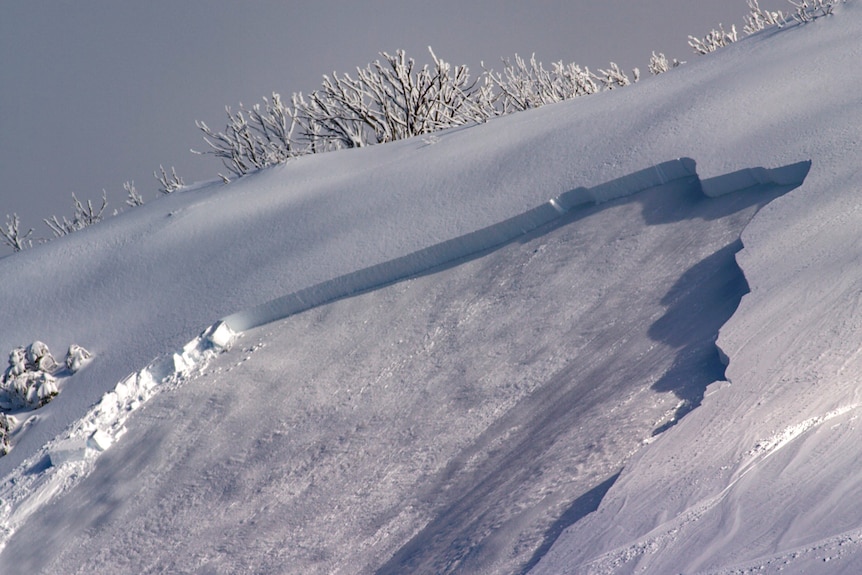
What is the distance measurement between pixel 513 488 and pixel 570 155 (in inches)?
130

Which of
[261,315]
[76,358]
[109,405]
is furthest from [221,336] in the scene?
[76,358]

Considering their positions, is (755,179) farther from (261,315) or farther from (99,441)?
(99,441)

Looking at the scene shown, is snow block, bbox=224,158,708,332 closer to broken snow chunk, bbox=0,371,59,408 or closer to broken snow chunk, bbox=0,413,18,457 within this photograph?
broken snow chunk, bbox=0,371,59,408

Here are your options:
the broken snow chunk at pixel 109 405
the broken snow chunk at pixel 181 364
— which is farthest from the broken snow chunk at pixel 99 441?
the broken snow chunk at pixel 181 364

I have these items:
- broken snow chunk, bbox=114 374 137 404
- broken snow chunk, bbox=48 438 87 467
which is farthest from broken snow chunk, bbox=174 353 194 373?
broken snow chunk, bbox=48 438 87 467

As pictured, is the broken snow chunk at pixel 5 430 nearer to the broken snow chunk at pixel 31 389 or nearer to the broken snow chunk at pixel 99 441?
the broken snow chunk at pixel 31 389

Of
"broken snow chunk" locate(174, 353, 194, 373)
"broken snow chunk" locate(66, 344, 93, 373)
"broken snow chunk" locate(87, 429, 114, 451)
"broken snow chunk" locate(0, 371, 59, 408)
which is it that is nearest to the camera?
"broken snow chunk" locate(87, 429, 114, 451)

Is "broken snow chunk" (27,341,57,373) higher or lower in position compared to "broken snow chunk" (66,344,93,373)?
higher

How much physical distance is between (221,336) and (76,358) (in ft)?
3.91

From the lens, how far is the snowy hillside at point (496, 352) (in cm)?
321

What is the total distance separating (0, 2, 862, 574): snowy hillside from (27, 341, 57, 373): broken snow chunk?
0.12 metres

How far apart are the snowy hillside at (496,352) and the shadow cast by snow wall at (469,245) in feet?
0.06

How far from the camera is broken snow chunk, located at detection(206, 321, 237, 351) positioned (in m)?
6.21

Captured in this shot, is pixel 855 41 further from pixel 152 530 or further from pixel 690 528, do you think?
pixel 152 530
